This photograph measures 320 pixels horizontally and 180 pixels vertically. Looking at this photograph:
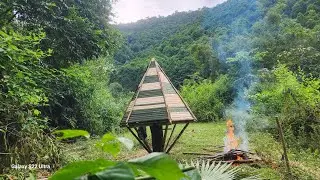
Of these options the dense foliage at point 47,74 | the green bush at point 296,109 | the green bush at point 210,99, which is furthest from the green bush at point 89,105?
the green bush at point 296,109

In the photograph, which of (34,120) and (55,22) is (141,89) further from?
(55,22)

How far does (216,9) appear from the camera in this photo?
28812mm

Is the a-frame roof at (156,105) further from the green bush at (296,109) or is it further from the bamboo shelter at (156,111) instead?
the green bush at (296,109)

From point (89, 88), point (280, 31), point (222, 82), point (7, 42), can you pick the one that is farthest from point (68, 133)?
point (280, 31)

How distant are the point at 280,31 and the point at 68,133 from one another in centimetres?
1784

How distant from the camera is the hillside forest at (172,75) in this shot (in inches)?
157

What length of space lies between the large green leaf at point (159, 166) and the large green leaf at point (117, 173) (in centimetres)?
2

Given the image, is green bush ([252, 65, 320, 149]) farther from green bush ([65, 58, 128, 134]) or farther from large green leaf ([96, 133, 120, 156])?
large green leaf ([96, 133, 120, 156])

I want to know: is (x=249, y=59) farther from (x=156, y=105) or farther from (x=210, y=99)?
(x=156, y=105)

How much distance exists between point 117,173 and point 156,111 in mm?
4666

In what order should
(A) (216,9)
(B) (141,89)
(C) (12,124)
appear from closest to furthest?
(C) (12,124), (B) (141,89), (A) (216,9)

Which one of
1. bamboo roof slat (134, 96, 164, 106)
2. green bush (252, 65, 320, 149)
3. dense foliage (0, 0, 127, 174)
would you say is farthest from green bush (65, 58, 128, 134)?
green bush (252, 65, 320, 149)

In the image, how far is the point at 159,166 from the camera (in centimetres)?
29

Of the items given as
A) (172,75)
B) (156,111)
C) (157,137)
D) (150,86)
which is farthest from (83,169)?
(172,75)
